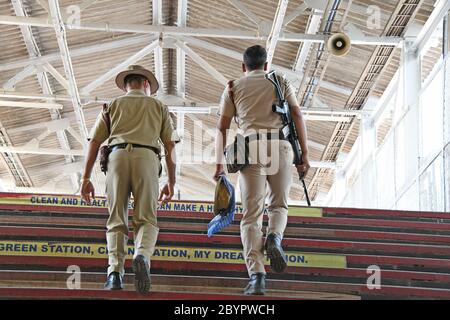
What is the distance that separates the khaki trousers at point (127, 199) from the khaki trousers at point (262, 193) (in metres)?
0.67

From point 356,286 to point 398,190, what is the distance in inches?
350

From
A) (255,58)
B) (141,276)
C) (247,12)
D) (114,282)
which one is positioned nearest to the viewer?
(141,276)

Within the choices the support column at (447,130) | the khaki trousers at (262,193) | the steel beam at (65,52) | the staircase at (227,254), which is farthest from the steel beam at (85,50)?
the khaki trousers at (262,193)

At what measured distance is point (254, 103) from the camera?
21.0 ft

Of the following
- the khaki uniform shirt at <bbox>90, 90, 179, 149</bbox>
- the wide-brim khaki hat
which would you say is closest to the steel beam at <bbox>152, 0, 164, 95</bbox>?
the wide-brim khaki hat

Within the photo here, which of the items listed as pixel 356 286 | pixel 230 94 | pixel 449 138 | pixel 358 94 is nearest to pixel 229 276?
pixel 356 286

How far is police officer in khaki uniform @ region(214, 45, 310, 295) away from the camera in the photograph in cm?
601

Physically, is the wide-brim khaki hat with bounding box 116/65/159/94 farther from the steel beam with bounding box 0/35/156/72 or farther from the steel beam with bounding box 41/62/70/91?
the steel beam with bounding box 0/35/156/72

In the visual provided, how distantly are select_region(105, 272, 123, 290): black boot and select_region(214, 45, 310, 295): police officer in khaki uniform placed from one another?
2.93ft

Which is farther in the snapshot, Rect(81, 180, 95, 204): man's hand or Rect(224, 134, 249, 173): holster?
Rect(81, 180, 95, 204): man's hand

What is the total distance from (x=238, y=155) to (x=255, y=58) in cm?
83

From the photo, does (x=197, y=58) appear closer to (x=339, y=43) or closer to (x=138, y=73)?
(x=339, y=43)

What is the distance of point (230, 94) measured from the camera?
257 inches

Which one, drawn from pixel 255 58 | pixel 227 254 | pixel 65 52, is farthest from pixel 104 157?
pixel 65 52
